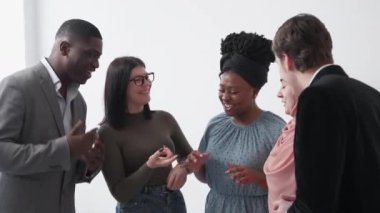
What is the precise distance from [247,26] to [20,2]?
1.67 meters

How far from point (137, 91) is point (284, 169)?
0.76m

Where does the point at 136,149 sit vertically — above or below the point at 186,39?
below

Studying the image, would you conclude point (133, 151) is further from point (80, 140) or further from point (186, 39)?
point (186, 39)

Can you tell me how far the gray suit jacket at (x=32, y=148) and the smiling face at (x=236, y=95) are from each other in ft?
2.17

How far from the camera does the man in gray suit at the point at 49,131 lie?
149 centimetres

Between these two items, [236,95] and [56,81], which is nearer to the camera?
[56,81]

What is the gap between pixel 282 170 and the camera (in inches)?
56.3

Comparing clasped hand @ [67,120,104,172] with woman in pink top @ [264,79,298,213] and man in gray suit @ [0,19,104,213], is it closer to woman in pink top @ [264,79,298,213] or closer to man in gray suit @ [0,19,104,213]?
man in gray suit @ [0,19,104,213]

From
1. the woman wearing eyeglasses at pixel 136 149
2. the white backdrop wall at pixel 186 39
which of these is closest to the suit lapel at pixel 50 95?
the woman wearing eyeglasses at pixel 136 149

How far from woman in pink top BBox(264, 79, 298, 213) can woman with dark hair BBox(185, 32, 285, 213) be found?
0.21 meters

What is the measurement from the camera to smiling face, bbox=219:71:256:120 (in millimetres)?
1812

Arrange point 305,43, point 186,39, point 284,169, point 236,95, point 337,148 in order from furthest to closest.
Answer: point 186,39, point 236,95, point 284,169, point 305,43, point 337,148

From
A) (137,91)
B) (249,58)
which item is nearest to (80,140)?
(137,91)

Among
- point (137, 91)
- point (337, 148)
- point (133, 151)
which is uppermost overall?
point (337, 148)
